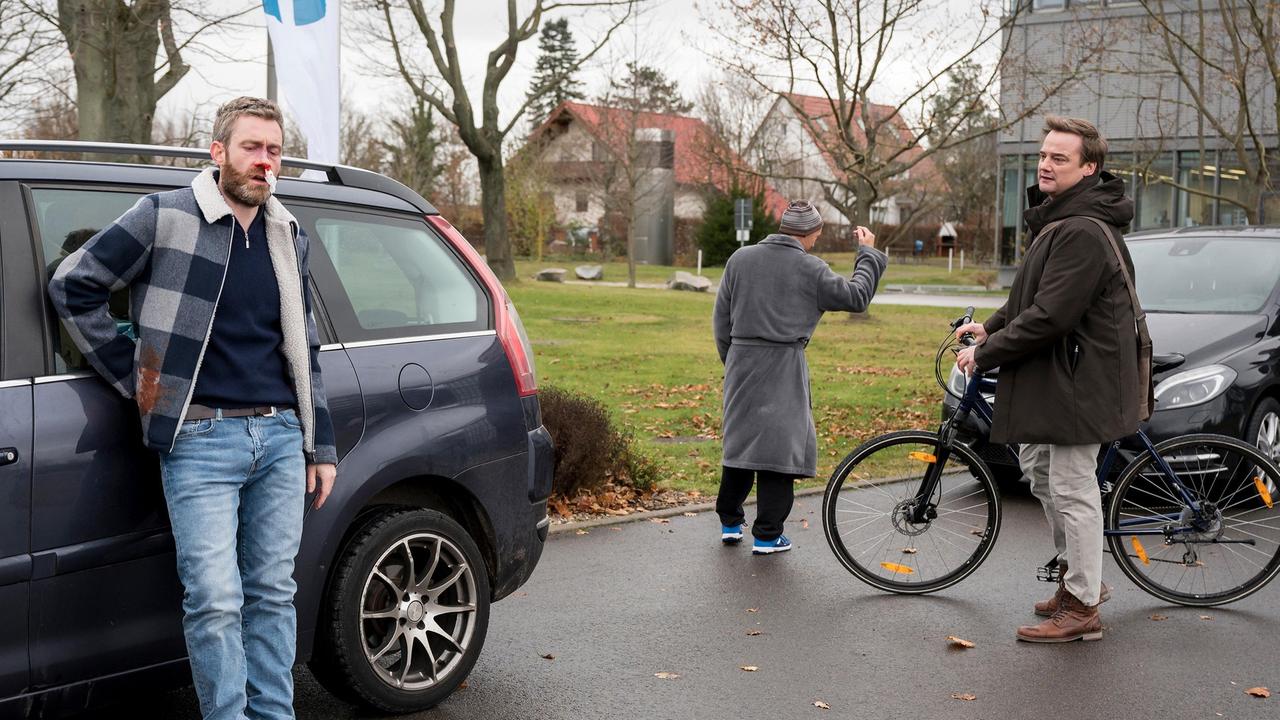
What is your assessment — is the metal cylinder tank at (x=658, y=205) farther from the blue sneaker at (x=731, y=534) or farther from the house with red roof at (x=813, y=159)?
the blue sneaker at (x=731, y=534)

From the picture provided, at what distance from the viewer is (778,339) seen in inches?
272

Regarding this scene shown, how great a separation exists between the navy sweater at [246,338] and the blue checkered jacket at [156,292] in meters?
0.05

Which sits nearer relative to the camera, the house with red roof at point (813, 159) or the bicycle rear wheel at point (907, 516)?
the bicycle rear wheel at point (907, 516)

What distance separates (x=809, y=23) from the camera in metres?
22.5

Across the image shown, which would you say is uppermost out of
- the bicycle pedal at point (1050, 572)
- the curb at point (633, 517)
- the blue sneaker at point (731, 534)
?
the bicycle pedal at point (1050, 572)

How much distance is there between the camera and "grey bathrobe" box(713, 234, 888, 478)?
6895 mm

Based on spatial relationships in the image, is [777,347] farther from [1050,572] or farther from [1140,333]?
[1140,333]

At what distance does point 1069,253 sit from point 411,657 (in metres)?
3.05

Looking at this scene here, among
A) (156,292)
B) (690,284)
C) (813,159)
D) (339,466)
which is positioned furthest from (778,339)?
(813,159)

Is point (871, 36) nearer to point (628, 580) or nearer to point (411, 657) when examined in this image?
point (628, 580)

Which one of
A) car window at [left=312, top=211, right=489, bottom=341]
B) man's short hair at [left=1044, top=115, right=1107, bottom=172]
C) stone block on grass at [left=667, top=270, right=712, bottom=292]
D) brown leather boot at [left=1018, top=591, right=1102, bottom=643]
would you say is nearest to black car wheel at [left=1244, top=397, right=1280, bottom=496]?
brown leather boot at [left=1018, top=591, right=1102, bottom=643]

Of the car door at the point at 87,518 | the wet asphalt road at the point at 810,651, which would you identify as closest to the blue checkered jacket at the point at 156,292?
the car door at the point at 87,518

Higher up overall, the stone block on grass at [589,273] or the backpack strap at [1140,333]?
the backpack strap at [1140,333]

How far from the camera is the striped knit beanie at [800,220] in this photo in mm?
6965
